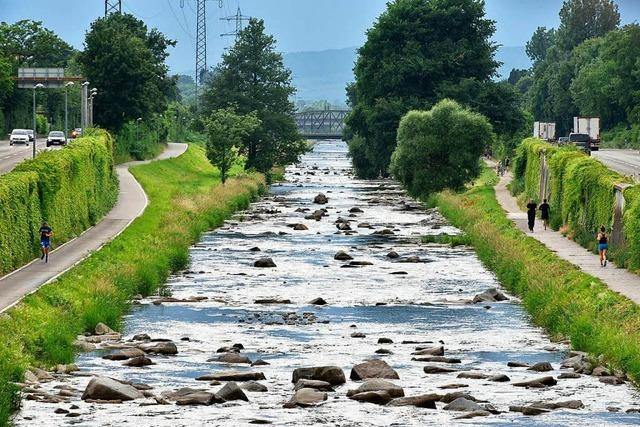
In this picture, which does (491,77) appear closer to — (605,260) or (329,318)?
(605,260)

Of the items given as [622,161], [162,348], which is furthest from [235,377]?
[622,161]

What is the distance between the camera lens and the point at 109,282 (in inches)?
2554

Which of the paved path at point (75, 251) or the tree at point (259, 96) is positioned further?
the tree at point (259, 96)

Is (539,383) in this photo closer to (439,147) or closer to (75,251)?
(75,251)

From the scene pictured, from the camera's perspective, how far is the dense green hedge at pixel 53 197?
68.8m

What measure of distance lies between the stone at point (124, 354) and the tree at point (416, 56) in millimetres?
105381

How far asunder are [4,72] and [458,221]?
6941 centimetres

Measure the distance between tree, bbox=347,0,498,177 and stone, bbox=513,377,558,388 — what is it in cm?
10947

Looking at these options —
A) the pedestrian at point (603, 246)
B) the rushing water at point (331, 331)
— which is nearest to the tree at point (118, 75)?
the rushing water at point (331, 331)

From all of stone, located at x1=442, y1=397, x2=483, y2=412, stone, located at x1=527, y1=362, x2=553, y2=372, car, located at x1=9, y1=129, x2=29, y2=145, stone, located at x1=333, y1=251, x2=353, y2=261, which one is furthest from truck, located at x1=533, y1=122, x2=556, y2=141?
stone, located at x1=442, y1=397, x2=483, y2=412

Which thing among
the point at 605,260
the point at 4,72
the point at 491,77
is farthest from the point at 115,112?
the point at 605,260

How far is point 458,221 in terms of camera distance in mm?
108562

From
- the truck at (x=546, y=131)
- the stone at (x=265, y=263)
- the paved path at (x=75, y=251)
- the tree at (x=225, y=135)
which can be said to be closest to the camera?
the paved path at (x=75, y=251)

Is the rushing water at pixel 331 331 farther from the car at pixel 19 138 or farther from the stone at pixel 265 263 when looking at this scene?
the car at pixel 19 138
